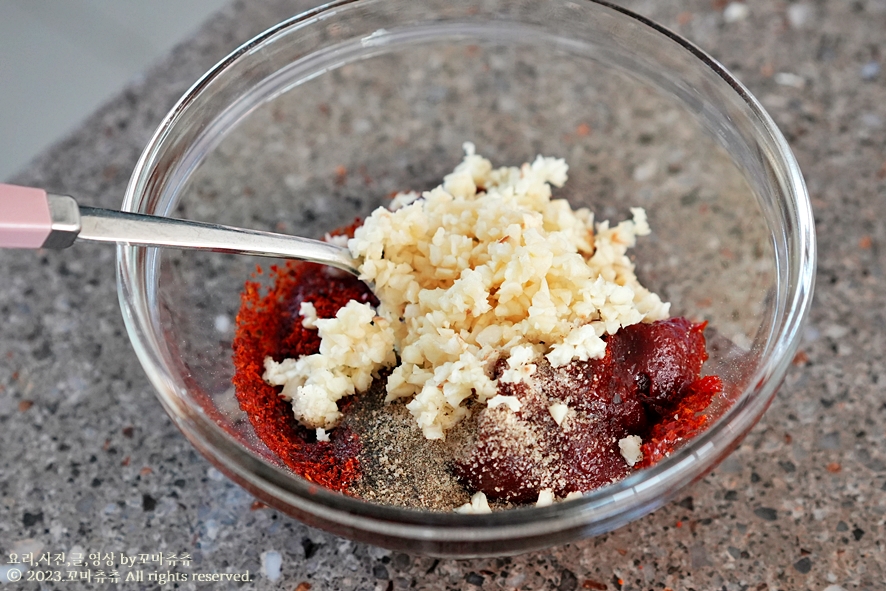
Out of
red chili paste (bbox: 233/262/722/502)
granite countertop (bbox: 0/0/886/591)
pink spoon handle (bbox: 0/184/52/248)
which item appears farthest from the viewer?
granite countertop (bbox: 0/0/886/591)

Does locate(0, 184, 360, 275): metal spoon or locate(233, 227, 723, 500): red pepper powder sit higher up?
locate(0, 184, 360, 275): metal spoon

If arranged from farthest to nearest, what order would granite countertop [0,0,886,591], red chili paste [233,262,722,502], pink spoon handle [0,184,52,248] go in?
granite countertop [0,0,886,591], red chili paste [233,262,722,502], pink spoon handle [0,184,52,248]

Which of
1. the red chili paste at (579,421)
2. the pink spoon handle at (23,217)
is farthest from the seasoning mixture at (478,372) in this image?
the pink spoon handle at (23,217)

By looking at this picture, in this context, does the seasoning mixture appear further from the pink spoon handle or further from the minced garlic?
the pink spoon handle

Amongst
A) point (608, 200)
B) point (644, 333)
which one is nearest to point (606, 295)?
point (644, 333)

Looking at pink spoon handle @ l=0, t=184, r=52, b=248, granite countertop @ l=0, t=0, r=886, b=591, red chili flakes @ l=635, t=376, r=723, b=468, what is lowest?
granite countertop @ l=0, t=0, r=886, b=591

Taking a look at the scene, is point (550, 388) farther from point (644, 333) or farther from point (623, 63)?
point (623, 63)

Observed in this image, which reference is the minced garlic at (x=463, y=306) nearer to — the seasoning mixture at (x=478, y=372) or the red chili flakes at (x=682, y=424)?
the seasoning mixture at (x=478, y=372)

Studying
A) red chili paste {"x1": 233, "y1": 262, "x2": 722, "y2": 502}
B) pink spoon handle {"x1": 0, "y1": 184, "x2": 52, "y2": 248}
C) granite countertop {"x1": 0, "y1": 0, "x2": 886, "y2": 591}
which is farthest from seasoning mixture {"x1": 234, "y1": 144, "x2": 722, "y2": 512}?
pink spoon handle {"x1": 0, "y1": 184, "x2": 52, "y2": 248}
